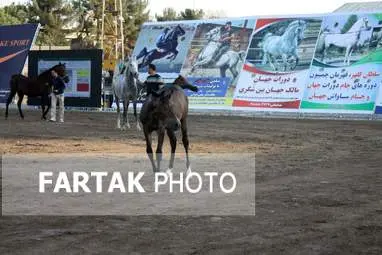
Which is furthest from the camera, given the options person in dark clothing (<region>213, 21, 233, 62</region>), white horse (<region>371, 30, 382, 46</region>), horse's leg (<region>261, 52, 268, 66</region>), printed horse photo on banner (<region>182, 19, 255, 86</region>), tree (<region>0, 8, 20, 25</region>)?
tree (<region>0, 8, 20, 25</region>)

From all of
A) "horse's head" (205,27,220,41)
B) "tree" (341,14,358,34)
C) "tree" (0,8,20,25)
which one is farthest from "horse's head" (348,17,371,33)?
"tree" (0,8,20,25)

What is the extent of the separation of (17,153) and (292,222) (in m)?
8.74

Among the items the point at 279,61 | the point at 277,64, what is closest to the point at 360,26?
the point at 279,61

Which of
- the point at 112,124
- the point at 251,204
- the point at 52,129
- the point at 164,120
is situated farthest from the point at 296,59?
the point at 251,204

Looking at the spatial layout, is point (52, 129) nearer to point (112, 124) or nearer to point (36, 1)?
point (112, 124)

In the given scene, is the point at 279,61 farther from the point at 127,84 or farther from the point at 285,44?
the point at 127,84

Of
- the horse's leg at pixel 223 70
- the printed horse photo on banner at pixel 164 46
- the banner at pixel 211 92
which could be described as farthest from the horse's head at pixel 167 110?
the printed horse photo on banner at pixel 164 46

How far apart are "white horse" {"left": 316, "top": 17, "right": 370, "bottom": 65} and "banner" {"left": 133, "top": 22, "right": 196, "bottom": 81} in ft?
24.8

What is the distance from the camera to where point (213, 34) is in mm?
34000

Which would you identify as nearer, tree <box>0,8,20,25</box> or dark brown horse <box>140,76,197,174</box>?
dark brown horse <box>140,76,197,174</box>

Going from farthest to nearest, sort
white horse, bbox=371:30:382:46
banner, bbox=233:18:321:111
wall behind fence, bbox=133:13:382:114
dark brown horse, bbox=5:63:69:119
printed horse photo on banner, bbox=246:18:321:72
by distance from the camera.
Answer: printed horse photo on banner, bbox=246:18:321:72, banner, bbox=233:18:321:111, wall behind fence, bbox=133:13:382:114, white horse, bbox=371:30:382:46, dark brown horse, bbox=5:63:69:119

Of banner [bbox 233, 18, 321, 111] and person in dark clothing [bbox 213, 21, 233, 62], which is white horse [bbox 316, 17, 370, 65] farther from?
person in dark clothing [bbox 213, 21, 233, 62]

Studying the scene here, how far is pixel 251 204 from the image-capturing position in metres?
8.91

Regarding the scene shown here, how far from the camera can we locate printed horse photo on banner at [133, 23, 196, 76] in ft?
114
